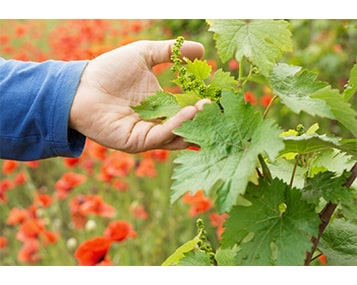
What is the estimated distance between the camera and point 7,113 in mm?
1282

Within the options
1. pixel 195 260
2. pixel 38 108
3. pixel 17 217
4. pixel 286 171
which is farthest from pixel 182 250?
pixel 17 217

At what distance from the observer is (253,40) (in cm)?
71

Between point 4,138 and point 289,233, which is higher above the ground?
point 289,233

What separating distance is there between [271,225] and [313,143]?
110 millimetres

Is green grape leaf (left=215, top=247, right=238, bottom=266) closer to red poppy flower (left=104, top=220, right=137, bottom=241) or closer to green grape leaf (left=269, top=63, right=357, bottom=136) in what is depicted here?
green grape leaf (left=269, top=63, right=357, bottom=136)

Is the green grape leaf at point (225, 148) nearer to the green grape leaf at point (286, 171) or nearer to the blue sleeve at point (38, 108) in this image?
the green grape leaf at point (286, 171)

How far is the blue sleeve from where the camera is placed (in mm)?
1193

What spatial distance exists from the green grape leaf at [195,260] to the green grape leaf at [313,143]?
17cm

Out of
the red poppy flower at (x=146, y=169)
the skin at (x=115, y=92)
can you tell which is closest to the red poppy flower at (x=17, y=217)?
the red poppy flower at (x=146, y=169)

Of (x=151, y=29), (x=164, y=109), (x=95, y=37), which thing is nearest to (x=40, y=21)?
(x=151, y=29)

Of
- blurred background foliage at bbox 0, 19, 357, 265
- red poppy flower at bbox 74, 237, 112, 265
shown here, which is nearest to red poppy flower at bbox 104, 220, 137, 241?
red poppy flower at bbox 74, 237, 112, 265

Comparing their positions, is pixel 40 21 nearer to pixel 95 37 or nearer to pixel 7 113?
pixel 95 37

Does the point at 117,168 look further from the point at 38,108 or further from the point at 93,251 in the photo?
the point at 38,108

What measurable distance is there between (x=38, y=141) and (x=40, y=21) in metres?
2.86
